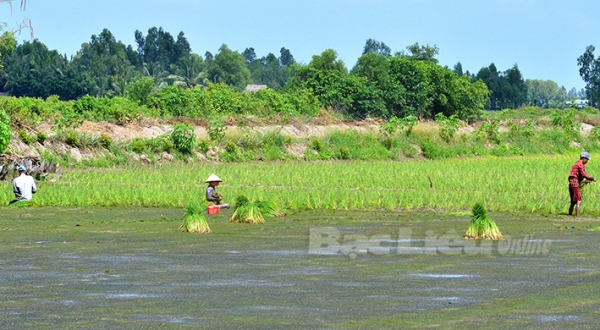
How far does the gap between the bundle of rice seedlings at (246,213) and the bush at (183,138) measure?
70.4ft

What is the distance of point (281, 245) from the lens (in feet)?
47.0

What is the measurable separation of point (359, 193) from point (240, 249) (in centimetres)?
997

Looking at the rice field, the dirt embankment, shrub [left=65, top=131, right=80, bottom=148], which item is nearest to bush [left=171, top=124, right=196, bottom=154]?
the dirt embankment

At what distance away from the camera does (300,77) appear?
66.6 metres

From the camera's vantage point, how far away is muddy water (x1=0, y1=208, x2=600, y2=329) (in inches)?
338

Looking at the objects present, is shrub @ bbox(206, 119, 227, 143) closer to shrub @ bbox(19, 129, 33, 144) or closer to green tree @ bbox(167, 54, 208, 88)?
shrub @ bbox(19, 129, 33, 144)

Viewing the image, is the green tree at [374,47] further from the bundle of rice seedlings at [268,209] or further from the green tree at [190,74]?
the bundle of rice seedlings at [268,209]

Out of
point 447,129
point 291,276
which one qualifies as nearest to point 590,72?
point 447,129

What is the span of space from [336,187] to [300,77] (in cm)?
4036

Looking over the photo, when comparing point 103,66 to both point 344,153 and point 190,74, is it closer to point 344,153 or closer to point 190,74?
point 190,74

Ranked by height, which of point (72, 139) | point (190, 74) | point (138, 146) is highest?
point (190, 74)

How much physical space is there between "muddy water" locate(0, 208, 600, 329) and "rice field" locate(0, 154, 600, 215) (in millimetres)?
3846

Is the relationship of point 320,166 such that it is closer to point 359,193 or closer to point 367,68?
point 359,193

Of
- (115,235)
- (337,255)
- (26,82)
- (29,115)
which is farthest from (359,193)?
(26,82)
